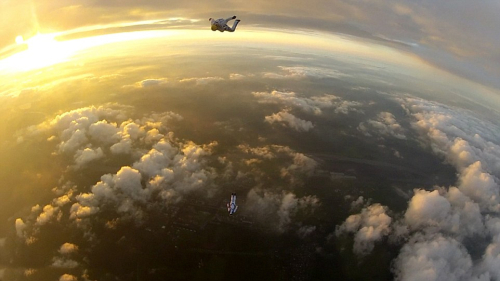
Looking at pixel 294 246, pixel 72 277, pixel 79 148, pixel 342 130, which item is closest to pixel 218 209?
pixel 294 246

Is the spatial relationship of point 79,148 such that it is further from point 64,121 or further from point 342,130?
point 342,130

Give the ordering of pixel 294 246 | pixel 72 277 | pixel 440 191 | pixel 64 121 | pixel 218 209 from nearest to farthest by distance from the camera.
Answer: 1. pixel 72 277
2. pixel 294 246
3. pixel 218 209
4. pixel 440 191
5. pixel 64 121

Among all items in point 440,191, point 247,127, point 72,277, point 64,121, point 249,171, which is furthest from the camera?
point 247,127

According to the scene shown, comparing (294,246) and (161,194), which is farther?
(161,194)

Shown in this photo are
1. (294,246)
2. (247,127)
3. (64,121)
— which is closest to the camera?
(294,246)

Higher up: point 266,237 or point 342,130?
point 342,130

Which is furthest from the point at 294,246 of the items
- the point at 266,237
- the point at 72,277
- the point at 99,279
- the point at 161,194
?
the point at 72,277

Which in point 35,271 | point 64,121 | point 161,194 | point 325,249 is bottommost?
point 35,271

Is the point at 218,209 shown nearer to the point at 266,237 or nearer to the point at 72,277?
the point at 266,237

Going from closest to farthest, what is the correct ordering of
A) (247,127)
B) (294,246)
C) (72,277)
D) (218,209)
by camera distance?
(72,277)
(294,246)
(218,209)
(247,127)
